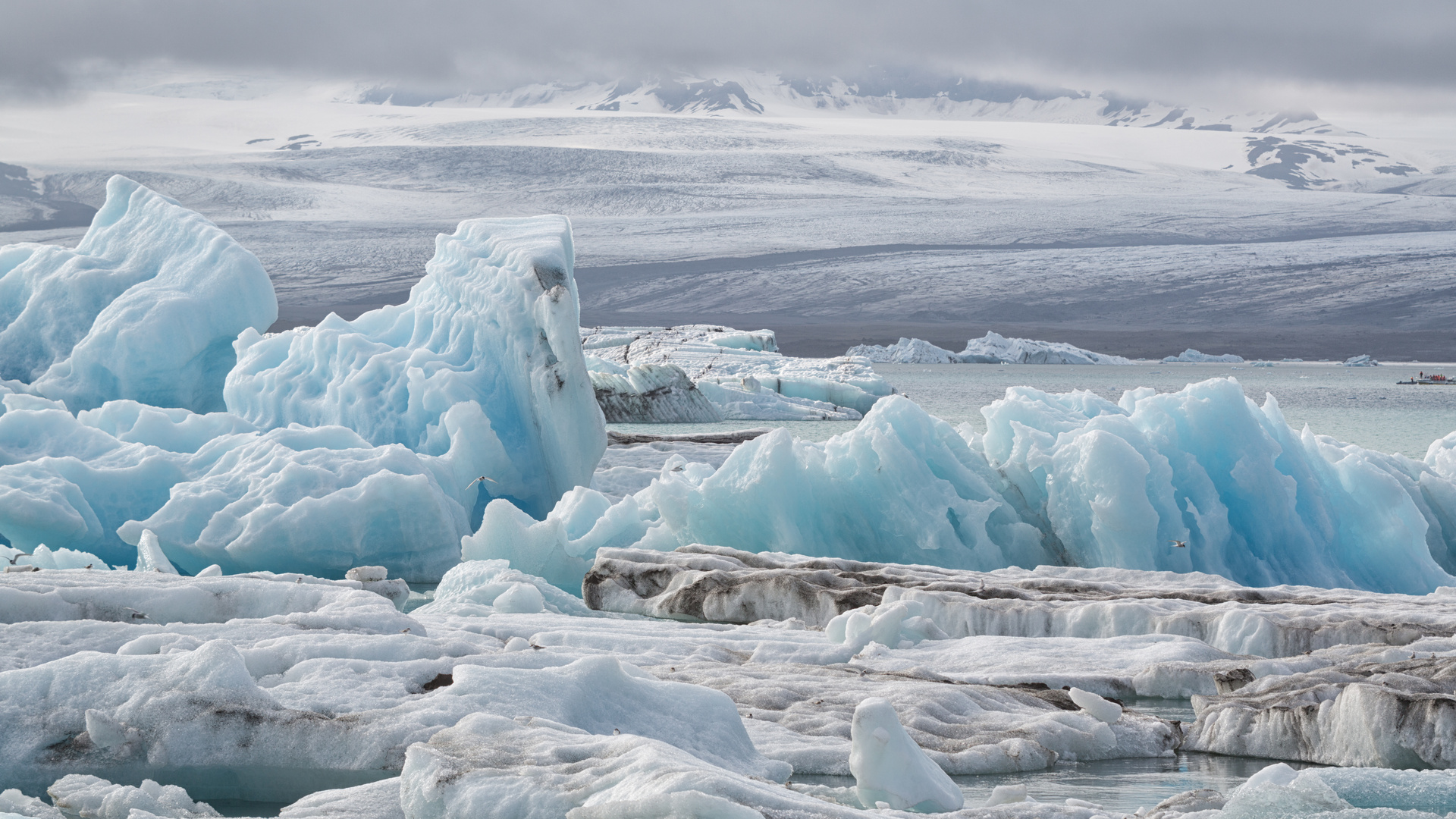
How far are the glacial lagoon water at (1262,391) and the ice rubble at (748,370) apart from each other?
2.70ft

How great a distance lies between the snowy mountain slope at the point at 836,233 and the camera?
76.2 metres

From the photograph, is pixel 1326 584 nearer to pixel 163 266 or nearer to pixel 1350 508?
pixel 1350 508

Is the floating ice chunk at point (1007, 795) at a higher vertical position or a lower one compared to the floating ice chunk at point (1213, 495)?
higher

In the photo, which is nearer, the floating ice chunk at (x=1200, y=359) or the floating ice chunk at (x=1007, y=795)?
the floating ice chunk at (x=1007, y=795)

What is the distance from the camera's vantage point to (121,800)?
3.80 metres

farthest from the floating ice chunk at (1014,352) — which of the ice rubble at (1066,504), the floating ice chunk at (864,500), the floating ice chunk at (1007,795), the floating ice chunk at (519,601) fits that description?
the floating ice chunk at (1007,795)

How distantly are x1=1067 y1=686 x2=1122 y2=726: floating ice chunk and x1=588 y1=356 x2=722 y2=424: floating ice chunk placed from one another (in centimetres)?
2273

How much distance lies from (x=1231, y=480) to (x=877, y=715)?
807cm

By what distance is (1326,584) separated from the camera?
10.8 m

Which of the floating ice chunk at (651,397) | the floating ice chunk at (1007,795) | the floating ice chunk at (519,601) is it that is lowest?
the floating ice chunk at (651,397)

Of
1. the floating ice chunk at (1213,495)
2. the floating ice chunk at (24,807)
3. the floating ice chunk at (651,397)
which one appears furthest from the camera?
the floating ice chunk at (651,397)

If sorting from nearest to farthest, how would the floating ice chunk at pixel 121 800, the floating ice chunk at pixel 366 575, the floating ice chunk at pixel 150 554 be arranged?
the floating ice chunk at pixel 121 800 → the floating ice chunk at pixel 366 575 → the floating ice chunk at pixel 150 554

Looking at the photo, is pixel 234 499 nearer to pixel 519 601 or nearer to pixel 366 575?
pixel 366 575

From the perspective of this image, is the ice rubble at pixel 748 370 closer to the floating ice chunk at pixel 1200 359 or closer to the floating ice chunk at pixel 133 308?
the floating ice chunk at pixel 133 308
